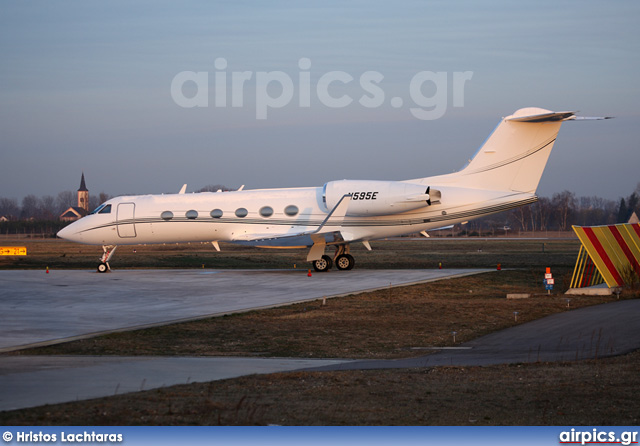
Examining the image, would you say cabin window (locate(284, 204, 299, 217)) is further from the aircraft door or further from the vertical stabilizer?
the vertical stabilizer

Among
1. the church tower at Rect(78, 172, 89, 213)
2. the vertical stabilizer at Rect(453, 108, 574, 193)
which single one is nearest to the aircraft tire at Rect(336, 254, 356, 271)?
the vertical stabilizer at Rect(453, 108, 574, 193)

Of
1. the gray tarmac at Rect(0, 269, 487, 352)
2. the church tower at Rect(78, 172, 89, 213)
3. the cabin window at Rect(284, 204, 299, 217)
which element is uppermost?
the church tower at Rect(78, 172, 89, 213)

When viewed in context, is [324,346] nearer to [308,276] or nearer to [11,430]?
[11,430]

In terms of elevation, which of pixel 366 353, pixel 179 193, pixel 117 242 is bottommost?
pixel 366 353

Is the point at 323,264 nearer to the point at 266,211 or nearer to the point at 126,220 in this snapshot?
the point at 266,211

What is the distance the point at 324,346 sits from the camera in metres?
12.4

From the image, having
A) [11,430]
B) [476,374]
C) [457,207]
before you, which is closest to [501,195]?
[457,207]

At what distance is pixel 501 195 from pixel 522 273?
299 cm

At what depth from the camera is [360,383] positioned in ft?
27.6

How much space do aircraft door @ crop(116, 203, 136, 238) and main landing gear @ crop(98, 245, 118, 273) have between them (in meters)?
0.83

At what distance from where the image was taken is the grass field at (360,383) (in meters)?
6.65

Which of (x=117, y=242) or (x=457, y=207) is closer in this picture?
(x=457, y=207)

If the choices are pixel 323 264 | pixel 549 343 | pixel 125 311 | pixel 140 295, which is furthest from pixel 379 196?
pixel 549 343

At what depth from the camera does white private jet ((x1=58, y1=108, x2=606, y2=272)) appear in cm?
2572
